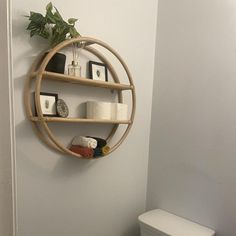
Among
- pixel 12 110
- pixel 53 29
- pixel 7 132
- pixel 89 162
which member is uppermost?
pixel 53 29

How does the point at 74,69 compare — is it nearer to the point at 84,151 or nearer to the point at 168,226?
the point at 84,151

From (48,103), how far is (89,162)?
47cm

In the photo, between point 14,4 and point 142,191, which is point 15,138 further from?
point 142,191

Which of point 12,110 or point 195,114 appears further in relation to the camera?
point 195,114

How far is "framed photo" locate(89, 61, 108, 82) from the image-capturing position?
1.33 metres

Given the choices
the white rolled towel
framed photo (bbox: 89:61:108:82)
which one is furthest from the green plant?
the white rolled towel

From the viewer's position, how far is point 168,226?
57.9 inches

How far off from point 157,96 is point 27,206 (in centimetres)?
114

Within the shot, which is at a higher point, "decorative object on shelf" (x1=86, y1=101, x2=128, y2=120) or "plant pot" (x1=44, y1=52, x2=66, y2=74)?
"plant pot" (x1=44, y1=52, x2=66, y2=74)

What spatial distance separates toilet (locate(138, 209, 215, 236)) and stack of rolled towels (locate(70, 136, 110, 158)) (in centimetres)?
61

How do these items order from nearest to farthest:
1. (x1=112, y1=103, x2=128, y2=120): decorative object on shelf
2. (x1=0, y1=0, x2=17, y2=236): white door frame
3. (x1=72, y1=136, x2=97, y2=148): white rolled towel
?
(x1=0, y1=0, x2=17, y2=236): white door frame → (x1=72, y1=136, x2=97, y2=148): white rolled towel → (x1=112, y1=103, x2=128, y2=120): decorative object on shelf

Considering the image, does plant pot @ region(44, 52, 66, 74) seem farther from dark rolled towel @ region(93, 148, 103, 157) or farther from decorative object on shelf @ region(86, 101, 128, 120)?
dark rolled towel @ region(93, 148, 103, 157)

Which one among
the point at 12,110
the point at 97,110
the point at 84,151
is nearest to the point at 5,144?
the point at 12,110

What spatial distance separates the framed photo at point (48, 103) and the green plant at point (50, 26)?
25 cm
